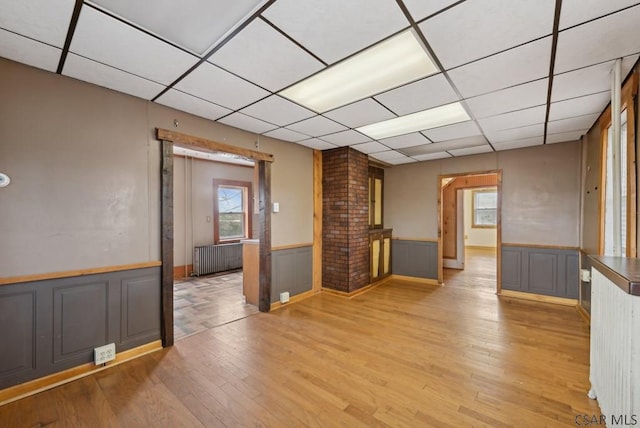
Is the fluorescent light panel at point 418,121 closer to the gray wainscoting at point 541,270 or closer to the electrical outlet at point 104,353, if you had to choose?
the gray wainscoting at point 541,270

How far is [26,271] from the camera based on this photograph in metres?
2.13

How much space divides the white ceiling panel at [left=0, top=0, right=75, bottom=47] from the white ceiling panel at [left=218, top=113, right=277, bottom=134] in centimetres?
155

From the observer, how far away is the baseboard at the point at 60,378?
2047 millimetres

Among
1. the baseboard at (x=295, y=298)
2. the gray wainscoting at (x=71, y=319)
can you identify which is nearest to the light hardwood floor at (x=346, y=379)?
the gray wainscoting at (x=71, y=319)

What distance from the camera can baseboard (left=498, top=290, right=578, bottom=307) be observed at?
13.8 feet

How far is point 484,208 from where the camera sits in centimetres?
1053

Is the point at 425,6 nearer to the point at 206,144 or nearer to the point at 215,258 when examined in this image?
the point at 206,144

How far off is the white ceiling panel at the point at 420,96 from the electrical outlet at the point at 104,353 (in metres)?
3.47

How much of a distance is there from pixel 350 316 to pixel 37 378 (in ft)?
10.3

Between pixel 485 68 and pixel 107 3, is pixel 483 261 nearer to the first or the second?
pixel 485 68

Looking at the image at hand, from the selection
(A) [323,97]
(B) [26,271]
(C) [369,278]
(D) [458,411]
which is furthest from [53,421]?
(C) [369,278]

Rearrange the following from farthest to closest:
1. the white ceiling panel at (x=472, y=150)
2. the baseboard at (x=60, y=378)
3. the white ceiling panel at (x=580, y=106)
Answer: the white ceiling panel at (x=472, y=150)
the white ceiling panel at (x=580, y=106)
the baseboard at (x=60, y=378)

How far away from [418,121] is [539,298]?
12.0ft

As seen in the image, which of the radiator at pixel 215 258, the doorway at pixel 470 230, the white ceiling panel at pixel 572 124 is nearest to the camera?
the white ceiling panel at pixel 572 124
